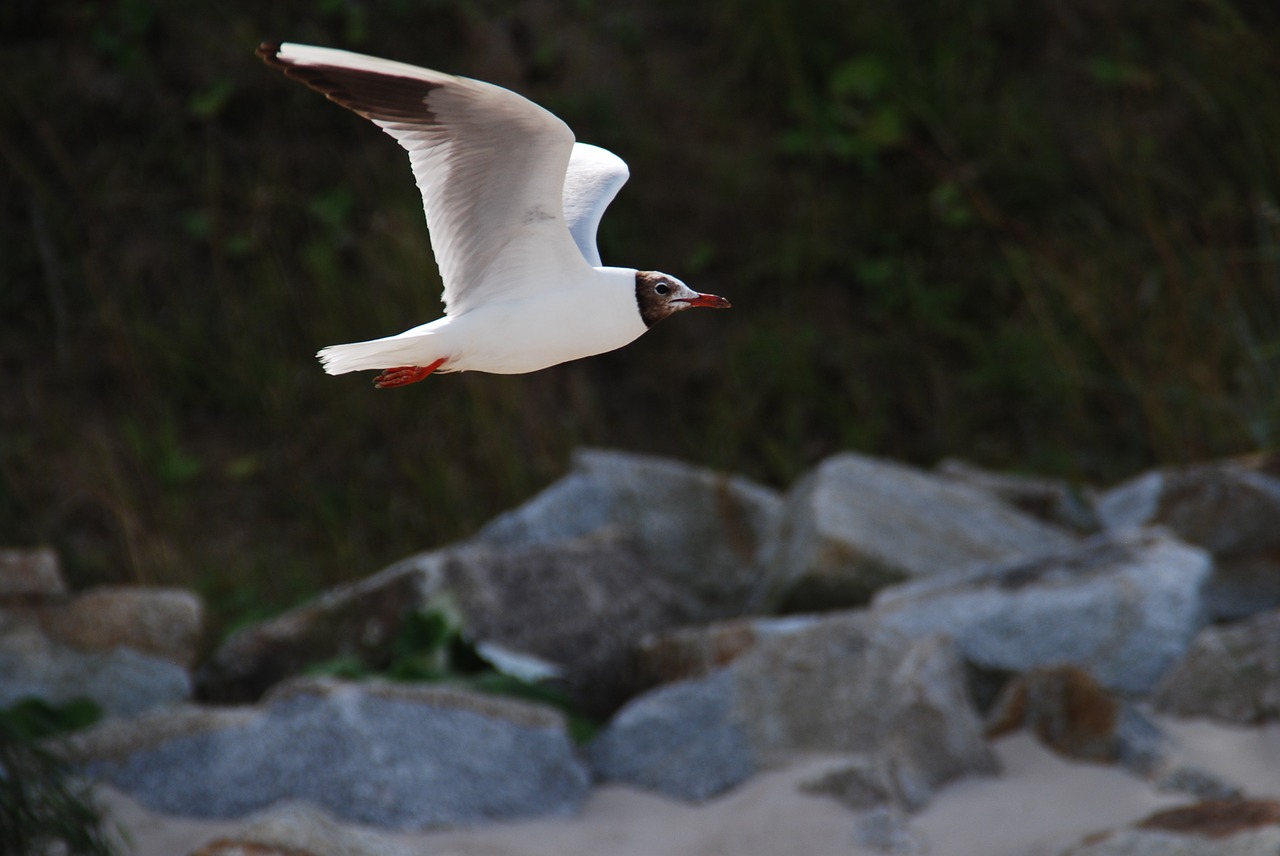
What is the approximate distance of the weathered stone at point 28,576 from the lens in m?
4.25

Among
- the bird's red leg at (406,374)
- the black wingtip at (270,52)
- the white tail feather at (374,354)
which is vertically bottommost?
the bird's red leg at (406,374)

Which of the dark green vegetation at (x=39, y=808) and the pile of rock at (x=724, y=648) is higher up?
the dark green vegetation at (x=39, y=808)

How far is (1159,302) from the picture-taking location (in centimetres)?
589

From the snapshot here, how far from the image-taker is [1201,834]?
2926mm

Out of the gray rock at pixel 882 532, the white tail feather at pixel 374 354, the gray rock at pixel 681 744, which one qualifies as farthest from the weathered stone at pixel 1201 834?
the white tail feather at pixel 374 354

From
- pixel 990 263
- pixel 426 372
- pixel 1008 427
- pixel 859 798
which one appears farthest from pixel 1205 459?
pixel 426 372

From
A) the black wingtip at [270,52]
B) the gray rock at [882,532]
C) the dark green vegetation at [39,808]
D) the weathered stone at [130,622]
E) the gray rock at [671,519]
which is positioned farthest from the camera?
the gray rock at [671,519]

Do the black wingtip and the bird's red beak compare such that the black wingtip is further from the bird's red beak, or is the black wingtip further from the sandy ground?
the sandy ground

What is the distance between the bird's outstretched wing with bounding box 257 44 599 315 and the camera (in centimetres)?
254

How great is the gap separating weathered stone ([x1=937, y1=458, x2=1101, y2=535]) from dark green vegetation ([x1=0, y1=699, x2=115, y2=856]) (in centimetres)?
307

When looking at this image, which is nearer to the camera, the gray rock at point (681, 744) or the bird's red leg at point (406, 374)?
the bird's red leg at point (406, 374)

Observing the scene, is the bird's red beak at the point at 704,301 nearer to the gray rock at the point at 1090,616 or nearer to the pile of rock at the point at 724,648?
the pile of rock at the point at 724,648

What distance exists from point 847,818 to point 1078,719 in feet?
1.90

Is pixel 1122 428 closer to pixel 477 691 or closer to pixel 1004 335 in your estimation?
pixel 1004 335
